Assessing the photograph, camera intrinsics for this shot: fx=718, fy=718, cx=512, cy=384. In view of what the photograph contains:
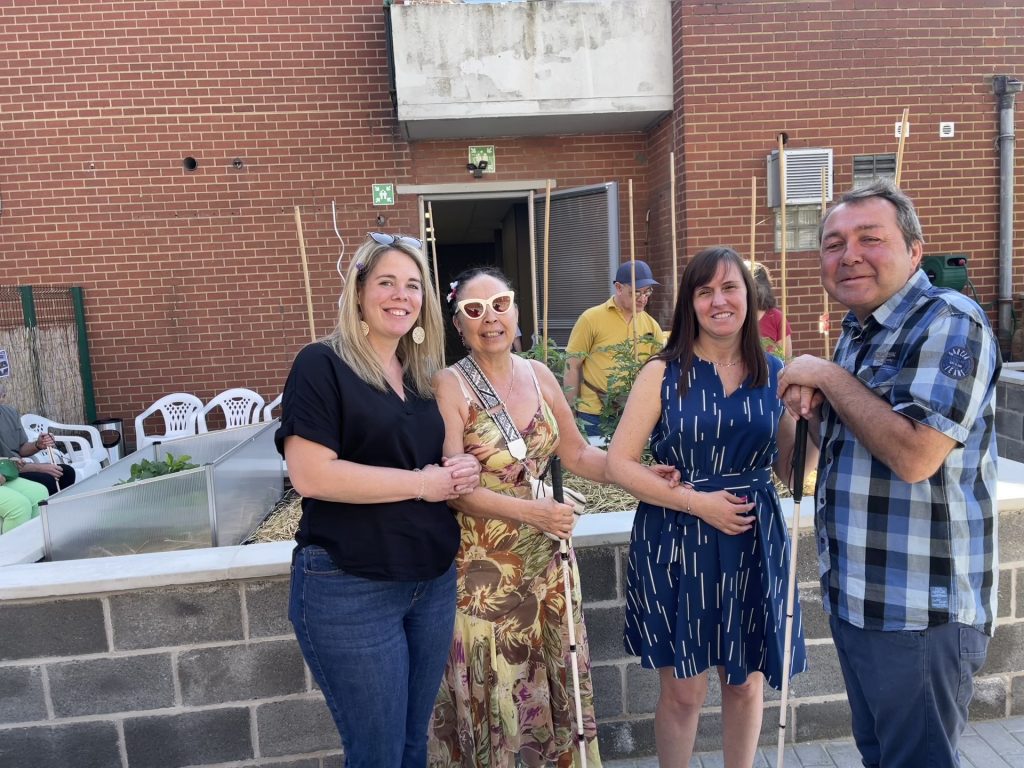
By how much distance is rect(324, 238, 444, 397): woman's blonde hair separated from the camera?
76.5 inches

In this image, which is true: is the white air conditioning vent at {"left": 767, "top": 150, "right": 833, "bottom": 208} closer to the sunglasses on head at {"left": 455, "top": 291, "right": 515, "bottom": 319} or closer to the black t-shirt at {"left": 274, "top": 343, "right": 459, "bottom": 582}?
the sunglasses on head at {"left": 455, "top": 291, "right": 515, "bottom": 319}

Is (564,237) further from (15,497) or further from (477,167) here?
(15,497)

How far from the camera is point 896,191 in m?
1.86

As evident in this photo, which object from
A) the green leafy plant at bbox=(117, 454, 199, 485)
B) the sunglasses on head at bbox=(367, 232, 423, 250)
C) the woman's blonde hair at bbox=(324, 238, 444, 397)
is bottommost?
Result: the green leafy plant at bbox=(117, 454, 199, 485)

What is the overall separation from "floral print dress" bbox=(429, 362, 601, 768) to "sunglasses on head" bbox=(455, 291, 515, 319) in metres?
0.20

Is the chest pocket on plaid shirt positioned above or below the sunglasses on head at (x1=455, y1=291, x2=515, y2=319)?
below

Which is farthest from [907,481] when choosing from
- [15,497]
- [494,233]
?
[494,233]

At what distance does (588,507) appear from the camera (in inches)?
144

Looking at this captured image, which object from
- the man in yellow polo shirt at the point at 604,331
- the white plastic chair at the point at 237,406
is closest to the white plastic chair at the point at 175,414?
the white plastic chair at the point at 237,406

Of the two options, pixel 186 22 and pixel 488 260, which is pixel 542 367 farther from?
pixel 488 260

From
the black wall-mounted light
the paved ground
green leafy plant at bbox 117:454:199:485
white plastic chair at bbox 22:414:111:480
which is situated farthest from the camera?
the black wall-mounted light

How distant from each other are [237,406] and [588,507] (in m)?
4.97

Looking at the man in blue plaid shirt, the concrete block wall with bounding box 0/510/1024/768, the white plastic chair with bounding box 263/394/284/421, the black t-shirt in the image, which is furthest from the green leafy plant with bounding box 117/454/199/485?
the white plastic chair with bounding box 263/394/284/421

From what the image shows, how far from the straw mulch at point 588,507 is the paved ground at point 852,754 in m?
1.11
